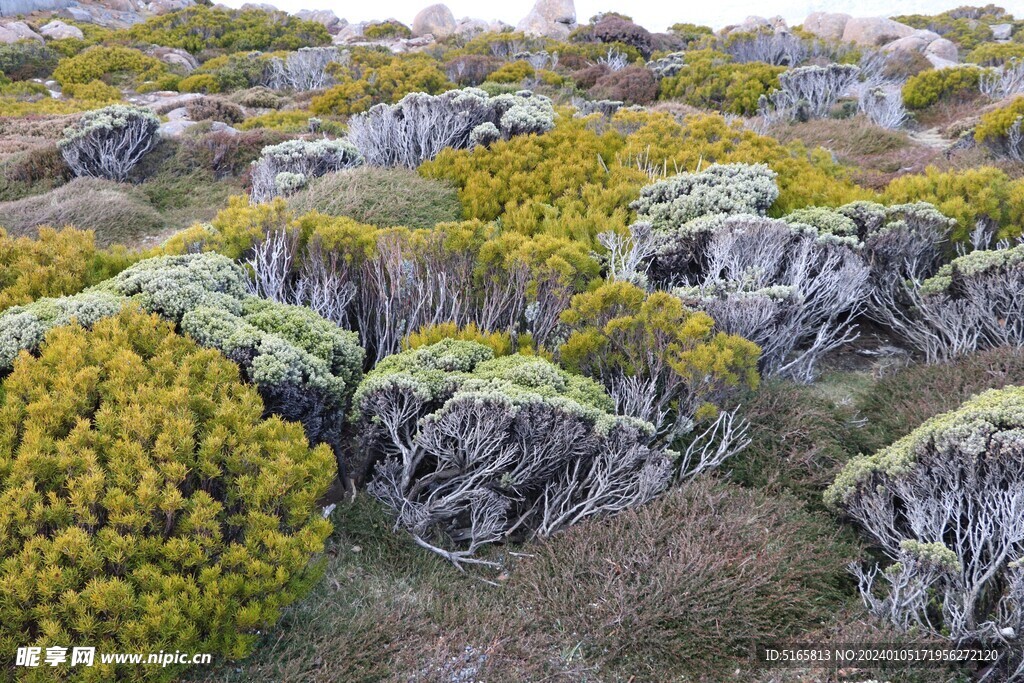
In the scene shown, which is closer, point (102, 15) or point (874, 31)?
point (874, 31)

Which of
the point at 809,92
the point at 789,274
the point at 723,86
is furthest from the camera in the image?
the point at 723,86

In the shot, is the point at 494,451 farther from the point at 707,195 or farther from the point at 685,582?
the point at 707,195

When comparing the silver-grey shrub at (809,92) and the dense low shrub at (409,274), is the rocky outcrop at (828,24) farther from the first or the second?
the dense low shrub at (409,274)

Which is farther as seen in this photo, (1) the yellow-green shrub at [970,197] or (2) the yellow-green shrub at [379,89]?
(2) the yellow-green shrub at [379,89]

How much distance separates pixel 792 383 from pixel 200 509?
462cm

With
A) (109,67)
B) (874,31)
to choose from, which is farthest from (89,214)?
(874,31)

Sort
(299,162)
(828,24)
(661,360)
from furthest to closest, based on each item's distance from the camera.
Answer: (828,24) < (299,162) < (661,360)

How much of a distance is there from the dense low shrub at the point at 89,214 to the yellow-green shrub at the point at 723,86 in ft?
38.0

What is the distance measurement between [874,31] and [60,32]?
105ft

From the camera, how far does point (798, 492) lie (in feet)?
15.0

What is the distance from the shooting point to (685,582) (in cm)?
354

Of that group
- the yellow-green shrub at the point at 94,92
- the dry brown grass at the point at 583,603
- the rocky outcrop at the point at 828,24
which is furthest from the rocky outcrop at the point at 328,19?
the dry brown grass at the point at 583,603

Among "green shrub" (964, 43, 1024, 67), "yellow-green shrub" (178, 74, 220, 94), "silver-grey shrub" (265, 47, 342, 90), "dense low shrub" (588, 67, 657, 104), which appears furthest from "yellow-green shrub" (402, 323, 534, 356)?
"green shrub" (964, 43, 1024, 67)

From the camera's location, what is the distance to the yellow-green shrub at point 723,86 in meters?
15.6
